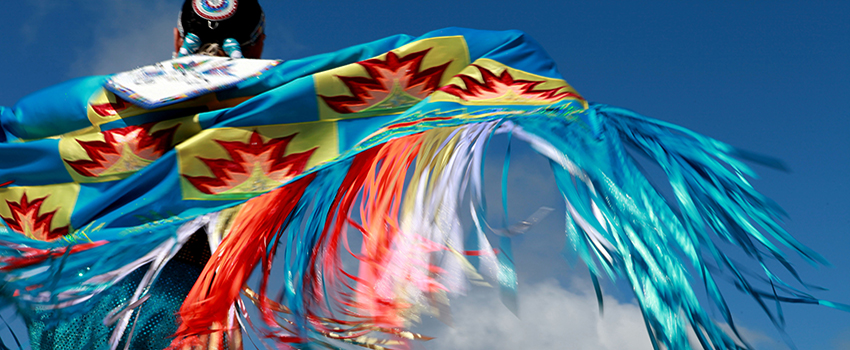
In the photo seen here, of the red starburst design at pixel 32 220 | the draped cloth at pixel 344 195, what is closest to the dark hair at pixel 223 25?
the draped cloth at pixel 344 195

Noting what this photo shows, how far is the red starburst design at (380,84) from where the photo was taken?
140 centimetres

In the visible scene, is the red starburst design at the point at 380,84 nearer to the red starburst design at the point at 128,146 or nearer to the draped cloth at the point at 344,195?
the draped cloth at the point at 344,195

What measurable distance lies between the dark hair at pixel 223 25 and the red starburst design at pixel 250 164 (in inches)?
14.3

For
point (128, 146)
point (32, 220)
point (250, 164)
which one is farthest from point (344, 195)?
point (32, 220)

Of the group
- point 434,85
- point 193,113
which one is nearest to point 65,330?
point 193,113

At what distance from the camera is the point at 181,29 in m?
1.61

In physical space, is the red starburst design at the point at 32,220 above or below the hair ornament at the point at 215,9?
below

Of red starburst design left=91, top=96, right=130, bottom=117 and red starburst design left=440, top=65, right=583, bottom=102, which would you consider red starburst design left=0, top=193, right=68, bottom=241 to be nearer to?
red starburst design left=91, top=96, right=130, bottom=117

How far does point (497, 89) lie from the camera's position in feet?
4.50

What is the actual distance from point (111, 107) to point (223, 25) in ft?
1.20

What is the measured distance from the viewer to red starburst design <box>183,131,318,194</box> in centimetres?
134

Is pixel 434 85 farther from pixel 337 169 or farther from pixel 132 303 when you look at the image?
pixel 132 303

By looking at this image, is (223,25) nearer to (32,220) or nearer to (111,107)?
(111,107)

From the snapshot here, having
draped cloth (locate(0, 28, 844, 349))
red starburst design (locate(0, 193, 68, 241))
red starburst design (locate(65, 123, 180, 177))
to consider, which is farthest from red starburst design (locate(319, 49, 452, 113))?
red starburst design (locate(0, 193, 68, 241))
